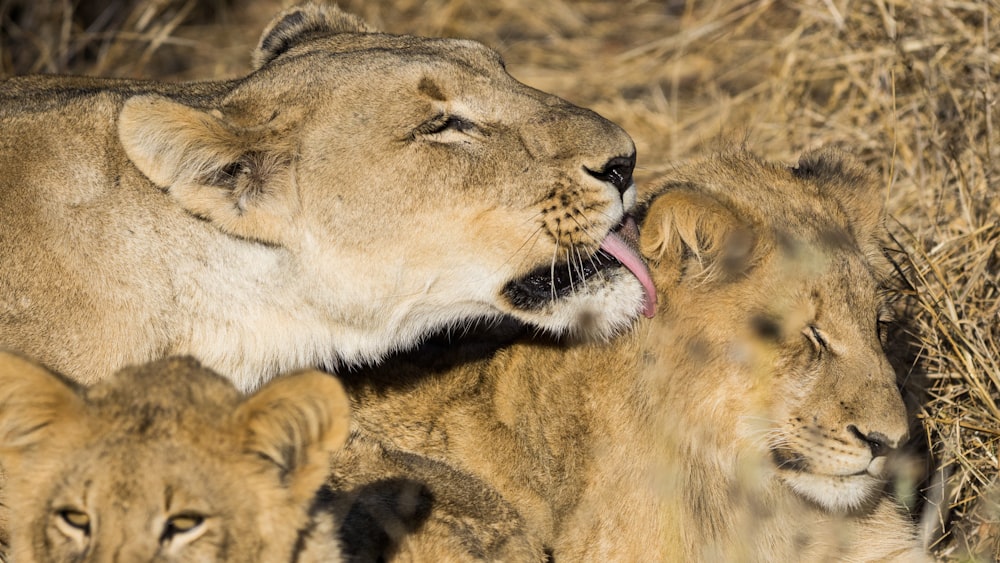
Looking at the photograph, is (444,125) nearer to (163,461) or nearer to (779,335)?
(779,335)

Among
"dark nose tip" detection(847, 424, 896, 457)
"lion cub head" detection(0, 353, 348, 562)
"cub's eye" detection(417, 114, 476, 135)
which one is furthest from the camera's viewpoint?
"cub's eye" detection(417, 114, 476, 135)

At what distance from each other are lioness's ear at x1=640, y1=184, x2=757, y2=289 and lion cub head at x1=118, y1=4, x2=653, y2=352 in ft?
0.31

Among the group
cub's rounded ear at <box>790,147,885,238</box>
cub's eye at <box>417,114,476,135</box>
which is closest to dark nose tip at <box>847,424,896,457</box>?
cub's rounded ear at <box>790,147,885,238</box>

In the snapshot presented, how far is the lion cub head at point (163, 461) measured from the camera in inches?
107

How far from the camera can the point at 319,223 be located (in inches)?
154

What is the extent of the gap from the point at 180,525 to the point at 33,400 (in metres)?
0.46

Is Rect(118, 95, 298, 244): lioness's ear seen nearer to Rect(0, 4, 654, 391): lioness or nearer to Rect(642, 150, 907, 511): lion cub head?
Rect(0, 4, 654, 391): lioness

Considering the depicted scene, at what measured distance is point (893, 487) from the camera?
4453 mm

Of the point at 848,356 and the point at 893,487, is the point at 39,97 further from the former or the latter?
the point at 893,487

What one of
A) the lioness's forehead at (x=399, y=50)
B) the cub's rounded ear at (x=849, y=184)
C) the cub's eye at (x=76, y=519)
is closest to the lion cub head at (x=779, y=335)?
the cub's rounded ear at (x=849, y=184)

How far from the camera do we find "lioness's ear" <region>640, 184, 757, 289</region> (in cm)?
362

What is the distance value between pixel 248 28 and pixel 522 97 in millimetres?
5074

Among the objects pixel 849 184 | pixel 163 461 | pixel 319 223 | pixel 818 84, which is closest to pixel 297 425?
pixel 163 461

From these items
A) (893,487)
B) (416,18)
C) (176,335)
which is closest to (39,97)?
(176,335)
